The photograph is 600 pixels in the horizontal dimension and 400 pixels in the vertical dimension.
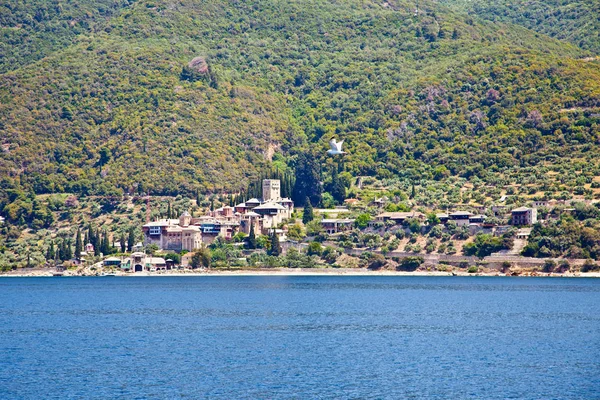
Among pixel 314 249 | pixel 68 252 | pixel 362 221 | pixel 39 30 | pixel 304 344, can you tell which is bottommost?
pixel 304 344

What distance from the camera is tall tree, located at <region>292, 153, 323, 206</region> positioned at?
123812mm

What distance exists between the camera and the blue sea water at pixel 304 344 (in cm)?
4019

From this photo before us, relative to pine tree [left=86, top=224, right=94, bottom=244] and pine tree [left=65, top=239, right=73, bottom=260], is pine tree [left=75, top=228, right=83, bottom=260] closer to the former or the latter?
pine tree [left=65, top=239, right=73, bottom=260]

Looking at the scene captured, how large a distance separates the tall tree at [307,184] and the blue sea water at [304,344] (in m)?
38.8

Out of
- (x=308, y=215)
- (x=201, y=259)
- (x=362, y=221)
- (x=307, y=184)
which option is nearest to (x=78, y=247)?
(x=201, y=259)

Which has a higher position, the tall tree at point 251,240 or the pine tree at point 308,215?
the pine tree at point 308,215

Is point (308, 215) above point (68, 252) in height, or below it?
above

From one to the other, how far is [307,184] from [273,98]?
170 ft

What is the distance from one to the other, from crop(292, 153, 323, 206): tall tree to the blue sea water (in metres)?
38.8

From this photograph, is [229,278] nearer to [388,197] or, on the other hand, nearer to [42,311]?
[388,197]

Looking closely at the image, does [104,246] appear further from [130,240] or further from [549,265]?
[549,265]

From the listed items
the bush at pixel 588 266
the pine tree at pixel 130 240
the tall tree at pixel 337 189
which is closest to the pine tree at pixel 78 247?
the pine tree at pixel 130 240

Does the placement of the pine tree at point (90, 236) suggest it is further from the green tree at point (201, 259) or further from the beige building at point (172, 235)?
the green tree at point (201, 259)

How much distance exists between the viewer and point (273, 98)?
6836 inches
